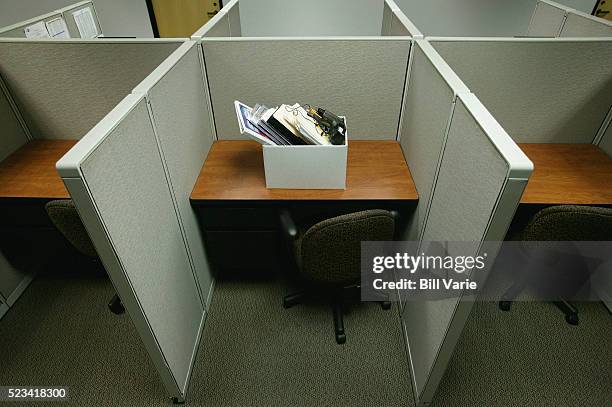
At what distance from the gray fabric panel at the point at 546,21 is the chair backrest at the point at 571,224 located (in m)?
1.45

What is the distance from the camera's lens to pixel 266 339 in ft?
5.30

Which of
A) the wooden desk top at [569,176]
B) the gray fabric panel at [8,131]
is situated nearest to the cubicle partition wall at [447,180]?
the wooden desk top at [569,176]

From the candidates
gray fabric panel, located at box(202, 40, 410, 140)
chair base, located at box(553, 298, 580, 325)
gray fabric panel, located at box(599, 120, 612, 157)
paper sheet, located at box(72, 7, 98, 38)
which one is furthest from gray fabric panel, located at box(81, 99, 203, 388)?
gray fabric panel, located at box(599, 120, 612, 157)

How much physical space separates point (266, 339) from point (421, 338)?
683 millimetres

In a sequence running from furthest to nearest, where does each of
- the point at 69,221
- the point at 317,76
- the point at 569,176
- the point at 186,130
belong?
1. the point at 317,76
2. the point at 569,176
3. the point at 186,130
4. the point at 69,221

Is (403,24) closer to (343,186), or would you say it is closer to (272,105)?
(272,105)

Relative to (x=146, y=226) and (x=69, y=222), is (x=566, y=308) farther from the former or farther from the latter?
(x=69, y=222)

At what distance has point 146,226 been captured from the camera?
1.06 metres

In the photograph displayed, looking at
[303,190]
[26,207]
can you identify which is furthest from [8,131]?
[303,190]

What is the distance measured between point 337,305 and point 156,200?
97cm

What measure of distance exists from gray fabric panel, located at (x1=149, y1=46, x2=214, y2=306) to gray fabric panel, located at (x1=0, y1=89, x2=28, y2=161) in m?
0.93

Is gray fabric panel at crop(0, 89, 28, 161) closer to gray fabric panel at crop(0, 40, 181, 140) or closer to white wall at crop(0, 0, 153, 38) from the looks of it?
gray fabric panel at crop(0, 40, 181, 140)

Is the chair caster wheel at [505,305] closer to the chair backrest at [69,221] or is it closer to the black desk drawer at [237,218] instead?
the black desk drawer at [237,218]

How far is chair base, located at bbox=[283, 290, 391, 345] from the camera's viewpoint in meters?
1.59
